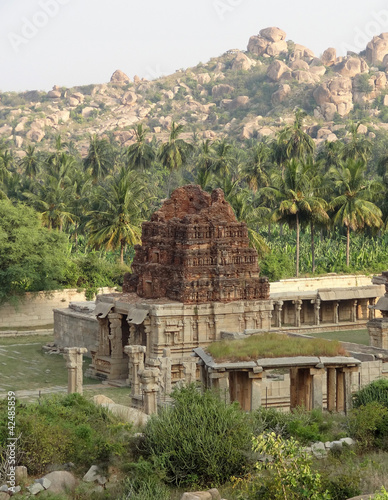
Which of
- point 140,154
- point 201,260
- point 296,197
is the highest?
point 140,154

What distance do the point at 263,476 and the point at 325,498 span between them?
1.97m

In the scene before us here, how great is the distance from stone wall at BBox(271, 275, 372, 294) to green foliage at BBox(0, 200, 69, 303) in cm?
1265

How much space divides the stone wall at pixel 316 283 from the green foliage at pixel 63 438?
105 ft

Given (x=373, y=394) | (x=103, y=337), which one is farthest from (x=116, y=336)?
(x=373, y=394)

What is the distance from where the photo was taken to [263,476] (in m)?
16.3

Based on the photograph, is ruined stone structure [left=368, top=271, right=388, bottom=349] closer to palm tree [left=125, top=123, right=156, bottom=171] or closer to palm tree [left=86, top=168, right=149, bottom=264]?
palm tree [left=86, top=168, right=149, bottom=264]

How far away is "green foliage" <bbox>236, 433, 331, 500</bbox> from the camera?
1473 cm

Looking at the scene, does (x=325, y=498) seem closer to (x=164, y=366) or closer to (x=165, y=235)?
(x=164, y=366)

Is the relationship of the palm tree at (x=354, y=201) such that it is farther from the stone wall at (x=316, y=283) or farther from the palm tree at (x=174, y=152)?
the palm tree at (x=174, y=152)

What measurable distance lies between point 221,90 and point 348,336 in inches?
6185

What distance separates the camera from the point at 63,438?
56.3 feet

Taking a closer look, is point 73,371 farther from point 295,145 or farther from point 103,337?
point 295,145

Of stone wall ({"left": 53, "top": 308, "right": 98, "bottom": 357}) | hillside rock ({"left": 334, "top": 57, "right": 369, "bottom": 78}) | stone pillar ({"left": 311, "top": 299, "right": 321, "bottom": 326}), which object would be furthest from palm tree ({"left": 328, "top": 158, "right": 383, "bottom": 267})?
hillside rock ({"left": 334, "top": 57, "right": 369, "bottom": 78})

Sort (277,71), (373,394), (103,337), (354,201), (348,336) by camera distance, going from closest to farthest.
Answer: (373,394) < (103,337) < (348,336) < (354,201) < (277,71)
